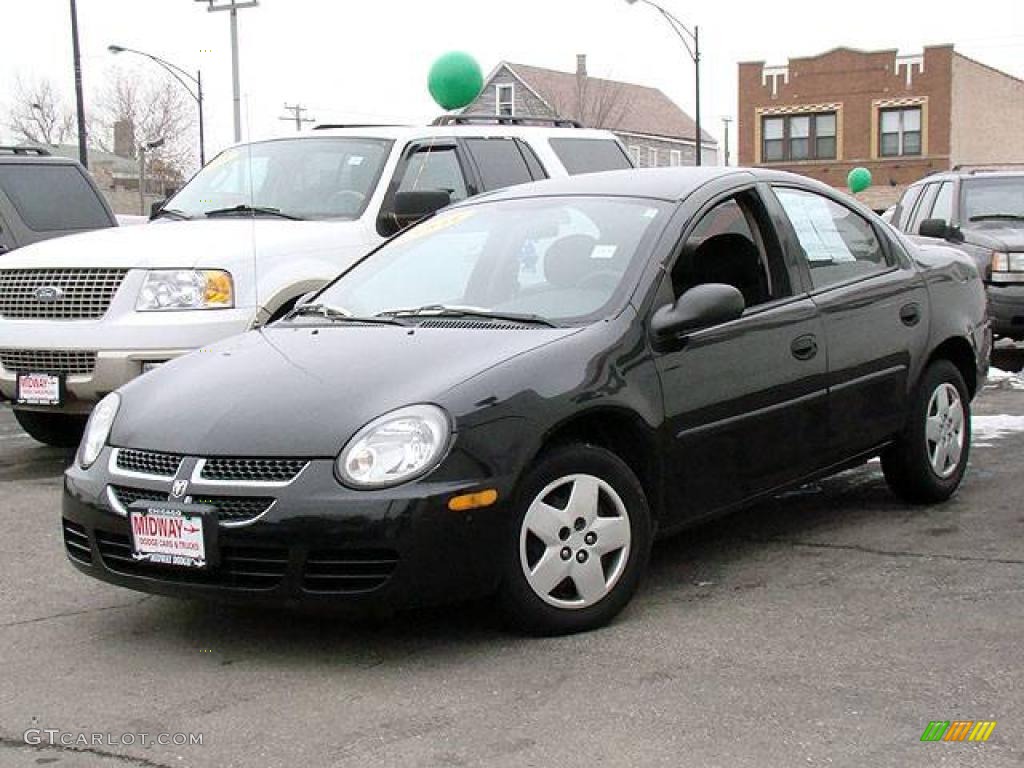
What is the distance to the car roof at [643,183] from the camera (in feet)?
17.3

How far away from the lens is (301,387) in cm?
431

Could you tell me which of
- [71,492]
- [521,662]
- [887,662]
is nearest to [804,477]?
[887,662]

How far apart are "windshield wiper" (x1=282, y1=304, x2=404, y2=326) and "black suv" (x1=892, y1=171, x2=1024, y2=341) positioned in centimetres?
701

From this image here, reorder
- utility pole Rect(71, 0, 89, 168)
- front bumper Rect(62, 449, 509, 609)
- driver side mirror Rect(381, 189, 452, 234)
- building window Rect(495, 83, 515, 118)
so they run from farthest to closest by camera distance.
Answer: building window Rect(495, 83, 515, 118)
utility pole Rect(71, 0, 89, 168)
driver side mirror Rect(381, 189, 452, 234)
front bumper Rect(62, 449, 509, 609)

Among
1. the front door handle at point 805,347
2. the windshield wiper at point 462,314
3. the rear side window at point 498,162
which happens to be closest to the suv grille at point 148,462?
the windshield wiper at point 462,314

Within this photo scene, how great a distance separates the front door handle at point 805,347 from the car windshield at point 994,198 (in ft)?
25.4

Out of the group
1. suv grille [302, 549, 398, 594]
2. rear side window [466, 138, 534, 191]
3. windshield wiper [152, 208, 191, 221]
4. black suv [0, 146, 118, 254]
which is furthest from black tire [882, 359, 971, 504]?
black suv [0, 146, 118, 254]

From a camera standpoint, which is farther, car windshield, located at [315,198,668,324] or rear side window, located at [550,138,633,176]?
rear side window, located at [550,138,633,176]

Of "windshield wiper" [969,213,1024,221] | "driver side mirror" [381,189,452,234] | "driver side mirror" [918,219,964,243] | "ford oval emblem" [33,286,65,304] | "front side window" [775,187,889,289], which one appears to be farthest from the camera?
"windshield wiper" [969,213,1024,221]

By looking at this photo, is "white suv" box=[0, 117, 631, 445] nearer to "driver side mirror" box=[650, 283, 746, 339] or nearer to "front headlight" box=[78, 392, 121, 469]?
"front headlight" box=[78, 392, 121, 469]

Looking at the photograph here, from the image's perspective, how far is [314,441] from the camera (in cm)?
404

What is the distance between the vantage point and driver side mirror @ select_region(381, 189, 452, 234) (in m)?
7.86

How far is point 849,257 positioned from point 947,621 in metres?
1.95

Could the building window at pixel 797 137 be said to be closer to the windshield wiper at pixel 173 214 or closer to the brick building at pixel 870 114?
the brick building at pixel 870 114
